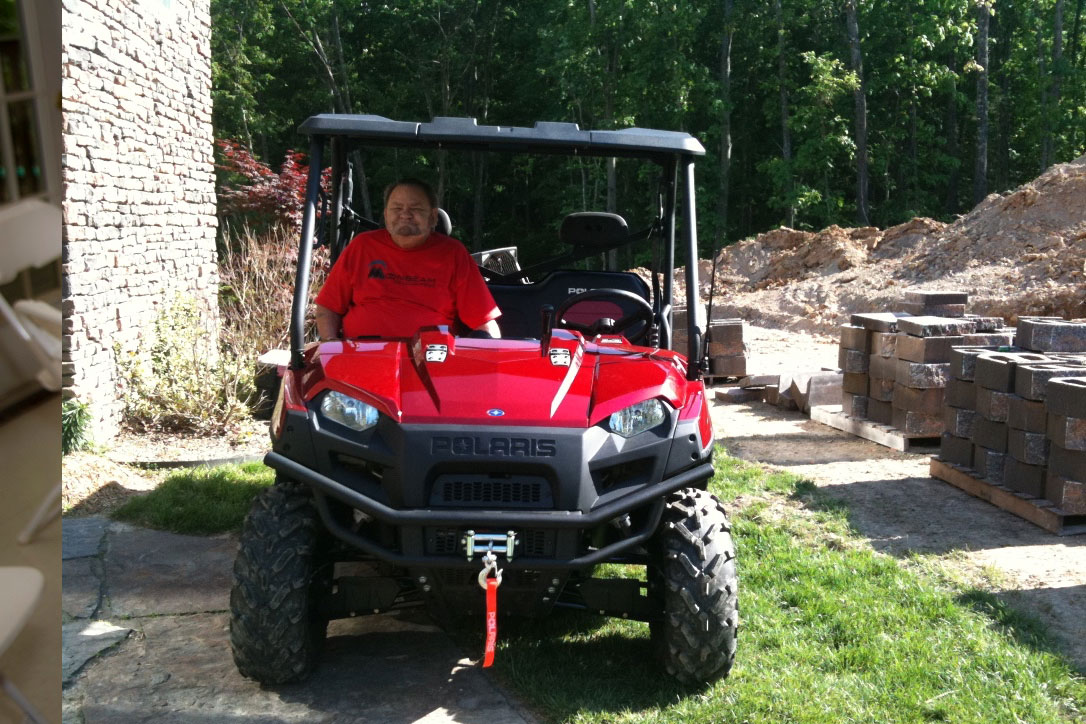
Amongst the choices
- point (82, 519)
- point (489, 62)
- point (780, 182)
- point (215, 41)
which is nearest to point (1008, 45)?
point (780, 182)

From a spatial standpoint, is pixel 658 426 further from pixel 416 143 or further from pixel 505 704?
pixel 416 143

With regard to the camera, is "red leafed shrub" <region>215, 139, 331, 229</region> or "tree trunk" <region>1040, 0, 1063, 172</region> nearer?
"red leafed shrub" <region>215, 139, 331, 229</region>

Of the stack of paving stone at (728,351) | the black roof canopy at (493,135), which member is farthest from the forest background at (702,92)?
the black roof canopy at (493,135)

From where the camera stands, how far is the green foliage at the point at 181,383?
8039mm

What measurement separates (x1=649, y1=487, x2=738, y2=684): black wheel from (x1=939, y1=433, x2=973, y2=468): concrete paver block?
3.83 meters

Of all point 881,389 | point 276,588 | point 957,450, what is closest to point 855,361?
point 881,389

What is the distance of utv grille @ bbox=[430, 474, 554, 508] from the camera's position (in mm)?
3336

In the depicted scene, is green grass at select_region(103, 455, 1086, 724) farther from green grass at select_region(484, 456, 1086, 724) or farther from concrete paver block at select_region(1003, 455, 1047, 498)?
concrete paver block at select_region(1003, 455, 1047, 498)

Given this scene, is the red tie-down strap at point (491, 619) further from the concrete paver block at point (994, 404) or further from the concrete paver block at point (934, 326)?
the concrete paver block at point (934, 326)

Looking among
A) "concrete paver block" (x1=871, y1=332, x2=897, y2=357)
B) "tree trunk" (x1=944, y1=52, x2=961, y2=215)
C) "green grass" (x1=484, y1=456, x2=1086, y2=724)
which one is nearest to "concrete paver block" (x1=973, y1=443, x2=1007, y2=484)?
"green grass" (x1=484, y1=456, x2=1086, y2=724)

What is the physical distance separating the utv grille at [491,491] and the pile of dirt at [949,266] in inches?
518

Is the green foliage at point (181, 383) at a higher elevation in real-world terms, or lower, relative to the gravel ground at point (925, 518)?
higher

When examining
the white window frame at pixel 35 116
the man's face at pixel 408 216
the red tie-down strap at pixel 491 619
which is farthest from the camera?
the man's face at pixel 408 216

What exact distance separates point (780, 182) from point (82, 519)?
27.9 m
